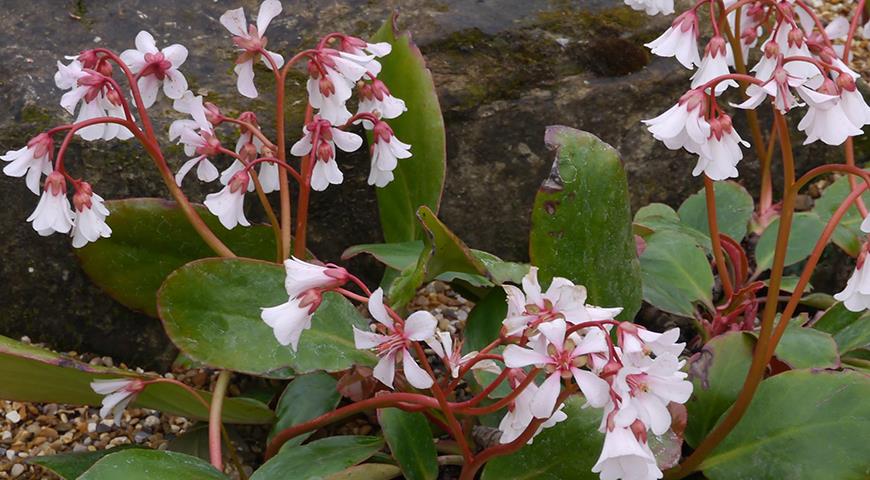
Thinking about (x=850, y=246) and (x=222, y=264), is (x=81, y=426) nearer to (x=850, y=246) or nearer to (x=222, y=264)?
(x=222, y=264)

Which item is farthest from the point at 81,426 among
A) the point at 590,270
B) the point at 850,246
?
the point at 850,246

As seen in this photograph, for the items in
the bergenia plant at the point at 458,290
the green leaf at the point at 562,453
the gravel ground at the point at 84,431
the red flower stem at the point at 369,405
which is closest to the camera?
the bergenia plant at the point at 458,290

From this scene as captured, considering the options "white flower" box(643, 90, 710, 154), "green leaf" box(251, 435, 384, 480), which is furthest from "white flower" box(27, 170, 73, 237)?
"white flower" box(643, 90, 710, 154)

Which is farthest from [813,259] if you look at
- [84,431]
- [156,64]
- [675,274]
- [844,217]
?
[84,431]

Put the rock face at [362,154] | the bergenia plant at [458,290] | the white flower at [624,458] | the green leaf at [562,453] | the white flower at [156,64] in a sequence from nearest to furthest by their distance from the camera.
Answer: the white flower at [624,458]
the bergenia plant at [458,290]
the green leaf at [562,453]
the white flower at [156,64]
the rock face at [362,154]

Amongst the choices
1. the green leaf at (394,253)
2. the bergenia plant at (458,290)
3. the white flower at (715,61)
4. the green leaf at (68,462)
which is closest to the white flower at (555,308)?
the bergenia plant at (458,290)

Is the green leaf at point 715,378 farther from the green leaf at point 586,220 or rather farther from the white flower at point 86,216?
the white flower at point 86,216

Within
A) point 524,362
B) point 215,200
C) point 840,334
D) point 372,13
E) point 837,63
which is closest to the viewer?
point 524,362

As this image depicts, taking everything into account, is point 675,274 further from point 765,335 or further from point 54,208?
point 54,208
